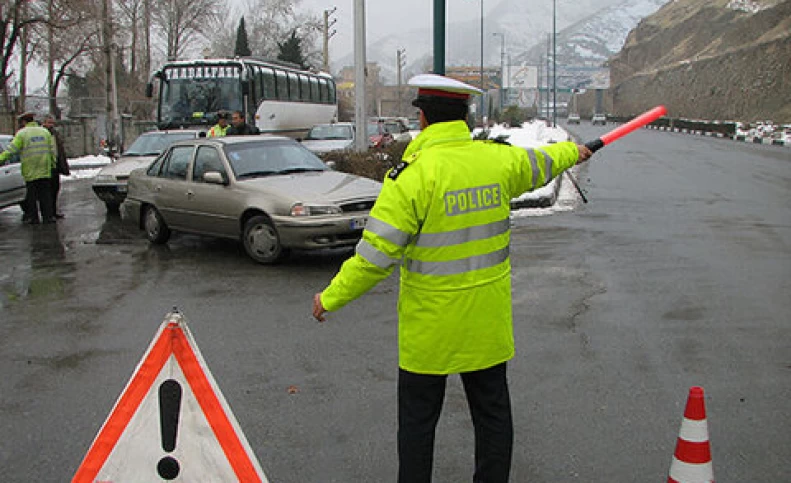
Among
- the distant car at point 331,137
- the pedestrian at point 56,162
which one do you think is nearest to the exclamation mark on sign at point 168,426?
the pedestrian at point 56,162

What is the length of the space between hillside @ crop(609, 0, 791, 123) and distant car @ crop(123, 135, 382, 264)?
49851 mm

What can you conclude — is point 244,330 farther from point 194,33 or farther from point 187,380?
point 194,33

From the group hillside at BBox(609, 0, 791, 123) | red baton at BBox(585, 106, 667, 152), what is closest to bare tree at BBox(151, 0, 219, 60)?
hillside at BBox(609, 0, 791, 123)

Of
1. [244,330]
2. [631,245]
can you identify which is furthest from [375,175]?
[244,330]

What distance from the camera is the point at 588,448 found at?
4266mm

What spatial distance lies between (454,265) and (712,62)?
7697 cm

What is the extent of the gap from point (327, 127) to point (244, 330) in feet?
55.8

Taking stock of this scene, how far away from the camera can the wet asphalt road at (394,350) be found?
4.28 meters

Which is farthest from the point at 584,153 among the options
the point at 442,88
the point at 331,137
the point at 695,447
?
the point at 331,137

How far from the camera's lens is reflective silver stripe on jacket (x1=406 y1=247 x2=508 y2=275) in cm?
323

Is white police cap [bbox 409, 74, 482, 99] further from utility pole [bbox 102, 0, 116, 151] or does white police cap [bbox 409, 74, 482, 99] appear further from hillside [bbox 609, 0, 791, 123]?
hillside [bbox 609, 0, 791, 123]

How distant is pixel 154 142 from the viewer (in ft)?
55.6

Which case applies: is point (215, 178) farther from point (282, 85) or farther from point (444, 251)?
point (282, 85)

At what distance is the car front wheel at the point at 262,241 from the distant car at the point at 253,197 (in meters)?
0.01
